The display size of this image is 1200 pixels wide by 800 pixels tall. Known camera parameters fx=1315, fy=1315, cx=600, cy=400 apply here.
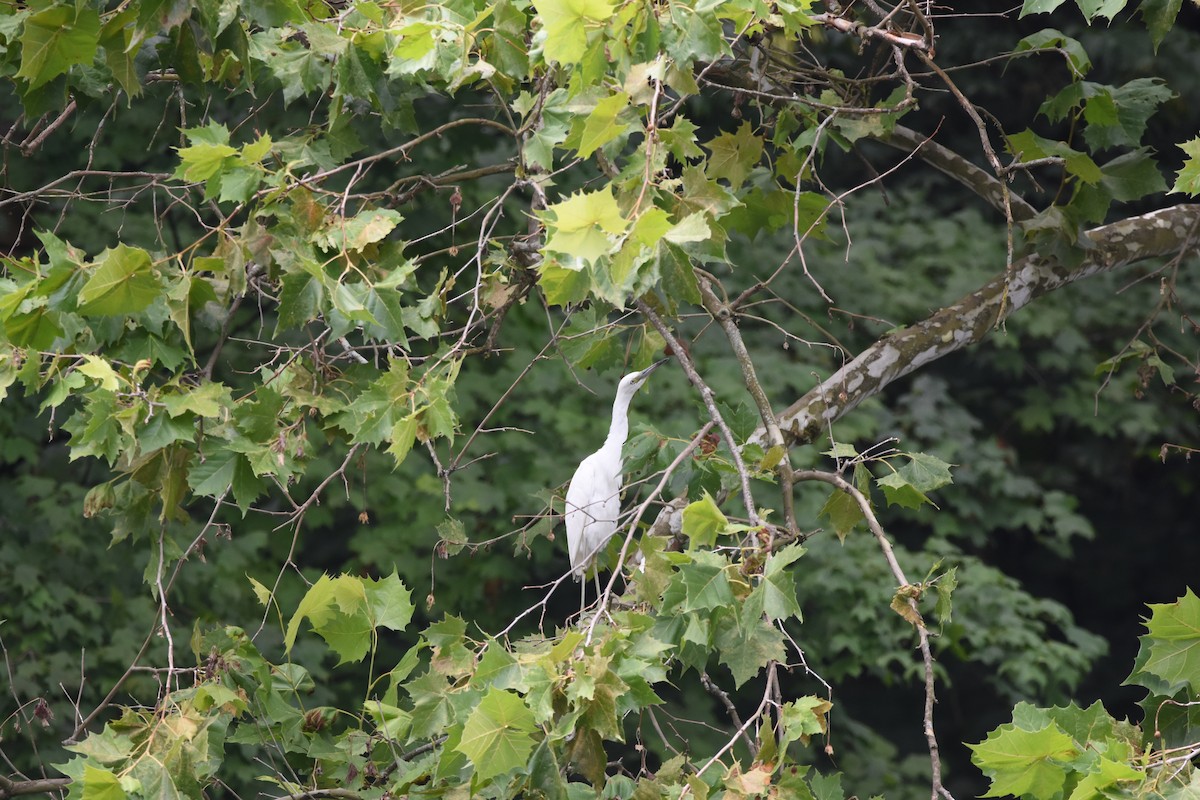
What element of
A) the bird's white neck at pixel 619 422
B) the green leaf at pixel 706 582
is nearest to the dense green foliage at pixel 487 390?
the green leaf at pixel 706 582

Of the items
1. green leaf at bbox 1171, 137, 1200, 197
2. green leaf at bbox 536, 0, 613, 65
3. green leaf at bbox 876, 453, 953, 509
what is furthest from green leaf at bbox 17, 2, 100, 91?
green leaf at bbox 1171, 137, 1200, 197

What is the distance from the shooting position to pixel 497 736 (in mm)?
1902

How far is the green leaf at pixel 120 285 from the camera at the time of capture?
2336mm

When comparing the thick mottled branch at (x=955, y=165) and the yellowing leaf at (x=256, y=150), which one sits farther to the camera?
the thick mottled branch at (x=955, y=165)

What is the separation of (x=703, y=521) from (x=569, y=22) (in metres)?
0.81

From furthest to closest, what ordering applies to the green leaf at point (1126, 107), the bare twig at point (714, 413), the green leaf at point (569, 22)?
the green leaf at point (1126, 107) → the bare twig at point (714, 413) → the green leaf at point (569, 22)

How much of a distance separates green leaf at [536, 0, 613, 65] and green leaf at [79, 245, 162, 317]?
84 centimetres

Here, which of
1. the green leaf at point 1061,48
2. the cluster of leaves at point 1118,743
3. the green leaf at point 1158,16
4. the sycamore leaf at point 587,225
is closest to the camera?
the sycamore leaf at point 587,225

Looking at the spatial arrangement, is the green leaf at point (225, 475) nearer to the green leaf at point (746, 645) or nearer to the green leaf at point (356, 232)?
the green leaf at point (356, 232)

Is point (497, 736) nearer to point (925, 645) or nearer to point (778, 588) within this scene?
point (778, 588)

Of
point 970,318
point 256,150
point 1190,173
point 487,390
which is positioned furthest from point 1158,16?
point 487,390

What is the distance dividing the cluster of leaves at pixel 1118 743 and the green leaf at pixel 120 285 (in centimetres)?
163

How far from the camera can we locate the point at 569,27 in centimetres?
209

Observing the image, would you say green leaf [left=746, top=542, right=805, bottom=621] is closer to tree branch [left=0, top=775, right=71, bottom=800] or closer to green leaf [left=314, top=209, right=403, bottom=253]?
green leaf [left=314, top=209, right=403, bottom=253]
